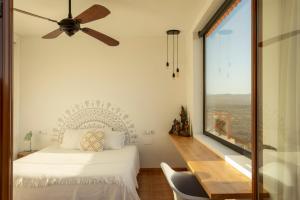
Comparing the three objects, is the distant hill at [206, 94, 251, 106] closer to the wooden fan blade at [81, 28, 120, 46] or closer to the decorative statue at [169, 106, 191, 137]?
the decorative statue at [169, 106, 191, 137]

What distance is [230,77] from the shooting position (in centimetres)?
252

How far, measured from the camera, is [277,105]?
1.04 m

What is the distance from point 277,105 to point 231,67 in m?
1.52

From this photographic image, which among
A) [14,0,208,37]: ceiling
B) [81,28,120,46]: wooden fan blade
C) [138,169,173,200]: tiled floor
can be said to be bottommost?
[138,169,173,200]: tiled floor

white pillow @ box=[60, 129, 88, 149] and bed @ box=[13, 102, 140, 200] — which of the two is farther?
white pillow @ box=[60, 129, 88, 149]

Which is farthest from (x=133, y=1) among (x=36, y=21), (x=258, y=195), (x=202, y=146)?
(x=258, y=195)

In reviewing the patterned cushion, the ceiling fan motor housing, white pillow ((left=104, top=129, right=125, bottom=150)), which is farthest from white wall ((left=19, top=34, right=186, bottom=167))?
the ceiling fan motor housing

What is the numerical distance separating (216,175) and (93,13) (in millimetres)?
1853

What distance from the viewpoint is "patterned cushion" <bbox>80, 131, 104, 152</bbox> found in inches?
146

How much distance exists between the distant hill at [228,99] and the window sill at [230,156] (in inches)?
19.4

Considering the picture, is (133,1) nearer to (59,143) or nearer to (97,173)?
(97,173)

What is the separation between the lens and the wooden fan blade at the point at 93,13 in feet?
7.29

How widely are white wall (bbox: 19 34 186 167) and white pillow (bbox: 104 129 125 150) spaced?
498mm

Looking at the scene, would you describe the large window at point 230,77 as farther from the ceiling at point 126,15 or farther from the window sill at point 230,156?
the ceiling at point 126,15
